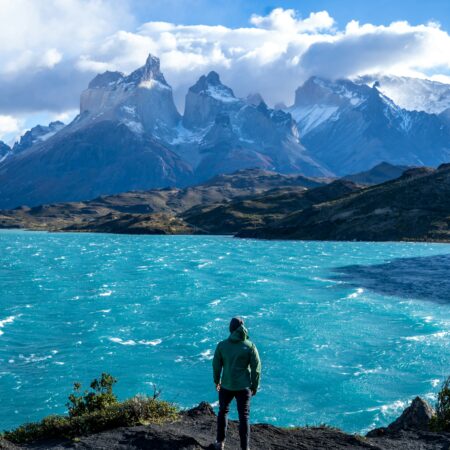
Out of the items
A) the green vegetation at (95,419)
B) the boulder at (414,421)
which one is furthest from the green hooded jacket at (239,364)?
the boulder at (414,421)

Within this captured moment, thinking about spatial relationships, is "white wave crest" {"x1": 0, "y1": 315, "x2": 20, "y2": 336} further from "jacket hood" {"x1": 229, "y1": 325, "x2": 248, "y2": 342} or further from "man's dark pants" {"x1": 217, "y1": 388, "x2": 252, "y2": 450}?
"jacket hood" {"x1": 229, "y1": 325, "x2": 248, "y2": 342}

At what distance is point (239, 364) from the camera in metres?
15.8

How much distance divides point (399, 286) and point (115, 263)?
184ft

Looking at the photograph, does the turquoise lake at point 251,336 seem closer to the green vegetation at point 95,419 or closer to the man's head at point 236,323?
the green vegetation at point 95,419

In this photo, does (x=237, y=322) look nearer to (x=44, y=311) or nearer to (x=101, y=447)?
(x=101, y=447)

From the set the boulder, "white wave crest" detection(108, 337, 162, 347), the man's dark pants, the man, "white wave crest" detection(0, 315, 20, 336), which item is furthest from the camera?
"white wave crest" detection(0, 315, 20, 336)

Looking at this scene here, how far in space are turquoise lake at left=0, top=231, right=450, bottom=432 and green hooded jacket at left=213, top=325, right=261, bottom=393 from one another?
12.0 meters

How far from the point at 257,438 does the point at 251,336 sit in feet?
84.6

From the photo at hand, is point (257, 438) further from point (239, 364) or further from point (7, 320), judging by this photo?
point (7, 320)

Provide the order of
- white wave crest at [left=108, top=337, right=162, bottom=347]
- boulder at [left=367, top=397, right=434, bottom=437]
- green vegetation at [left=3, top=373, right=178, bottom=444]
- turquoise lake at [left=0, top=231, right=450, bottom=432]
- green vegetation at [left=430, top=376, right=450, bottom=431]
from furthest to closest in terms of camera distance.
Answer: white wave crest at [left=108, top=337, right=162, bottom=347] → turquoise lake at [left=0, top=231, right=450, bottom=432] → boulder at [left=367, top=397, right=434, bottom=437] → green vegetation at [left=430, top=376, right=450, bottom=431] → green vegetation at [left=3, top=373, right=178, bottom=444]

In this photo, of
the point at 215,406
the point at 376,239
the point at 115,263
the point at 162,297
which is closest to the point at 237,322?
the point at 215,406

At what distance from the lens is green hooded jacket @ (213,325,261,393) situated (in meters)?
15.8

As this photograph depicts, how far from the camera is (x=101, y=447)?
620 inches

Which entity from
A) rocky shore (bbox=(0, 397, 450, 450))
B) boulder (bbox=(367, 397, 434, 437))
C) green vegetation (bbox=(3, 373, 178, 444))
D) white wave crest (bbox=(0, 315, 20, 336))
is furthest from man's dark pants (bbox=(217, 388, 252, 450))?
white wave crest (bbox=(0, 315, 20, 336))
